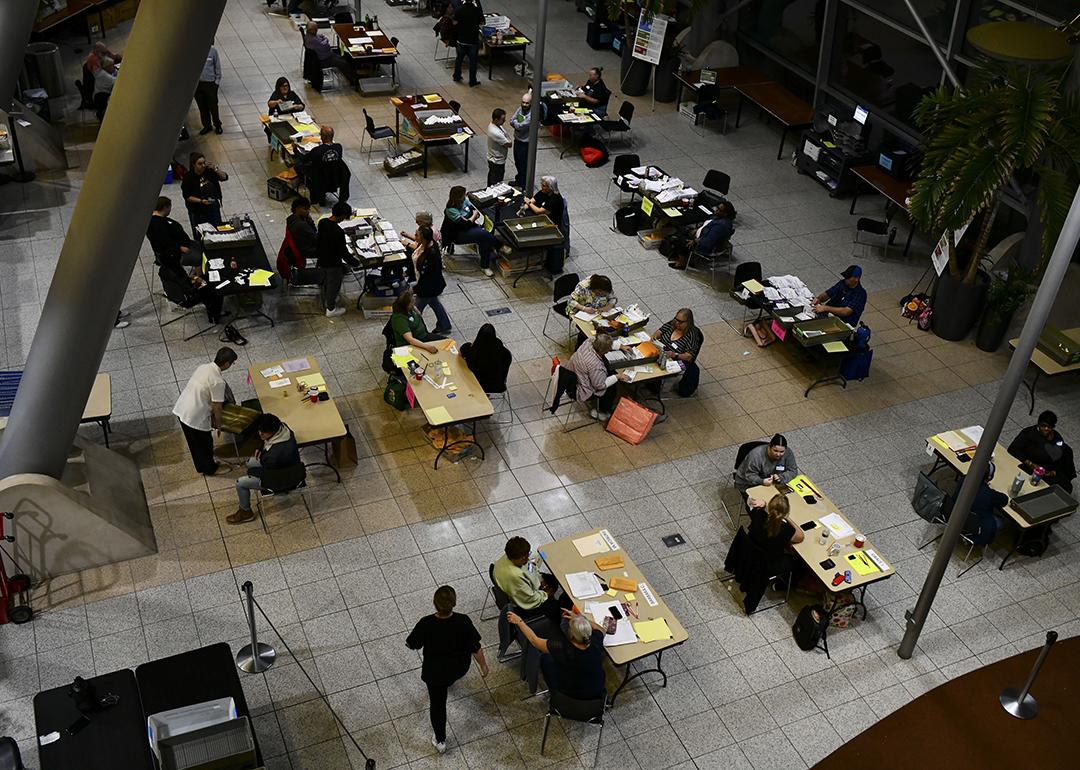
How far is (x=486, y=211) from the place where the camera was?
52.7 ft

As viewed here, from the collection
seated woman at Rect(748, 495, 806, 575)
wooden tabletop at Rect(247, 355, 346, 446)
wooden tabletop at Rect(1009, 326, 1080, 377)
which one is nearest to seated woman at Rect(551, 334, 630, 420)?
wooden tabletop at Rect(247, 355, 346, 446)

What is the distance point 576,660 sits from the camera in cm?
848

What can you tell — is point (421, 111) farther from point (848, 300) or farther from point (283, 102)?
point (848, 300)

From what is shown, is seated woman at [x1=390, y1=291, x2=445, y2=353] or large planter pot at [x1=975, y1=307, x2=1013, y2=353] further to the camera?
large planter pot at [x1=975, y1=307, x2=1013, y2=353]

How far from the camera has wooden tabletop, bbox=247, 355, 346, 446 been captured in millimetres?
11367

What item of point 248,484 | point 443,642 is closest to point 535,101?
point 248,484

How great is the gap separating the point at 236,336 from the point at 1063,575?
9807 millimetres

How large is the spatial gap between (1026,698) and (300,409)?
742cm

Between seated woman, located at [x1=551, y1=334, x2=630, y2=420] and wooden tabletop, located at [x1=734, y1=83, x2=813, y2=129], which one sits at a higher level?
wooden tabletop, located at [x1=734, y1=83, x2=813, y2=129]

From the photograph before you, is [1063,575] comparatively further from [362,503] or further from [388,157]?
[388,157]

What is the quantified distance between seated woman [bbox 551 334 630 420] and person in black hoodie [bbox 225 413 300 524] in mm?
3199

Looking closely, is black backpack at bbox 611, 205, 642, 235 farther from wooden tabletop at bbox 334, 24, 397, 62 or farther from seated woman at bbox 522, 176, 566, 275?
wooden tabletop at bbox 334, 24, 397, 62

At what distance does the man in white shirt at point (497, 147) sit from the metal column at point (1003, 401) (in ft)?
31.2

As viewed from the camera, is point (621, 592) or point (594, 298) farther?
point (594, 298)
